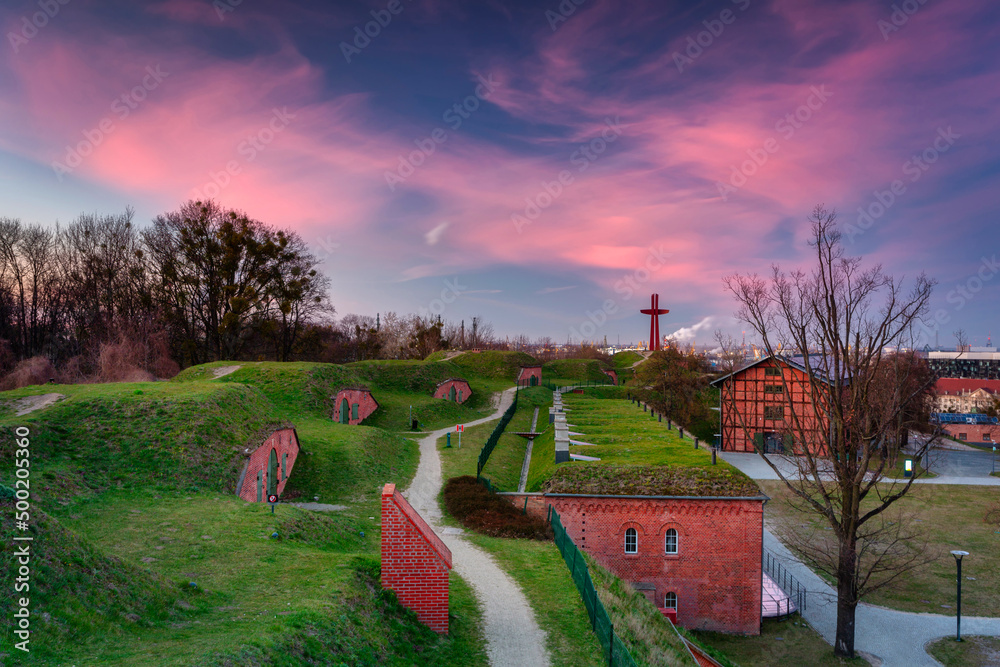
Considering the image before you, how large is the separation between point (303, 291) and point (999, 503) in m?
58.0

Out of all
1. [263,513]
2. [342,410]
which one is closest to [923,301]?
[263,513]

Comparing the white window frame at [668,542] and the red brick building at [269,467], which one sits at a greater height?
the red brick building at [269,467]

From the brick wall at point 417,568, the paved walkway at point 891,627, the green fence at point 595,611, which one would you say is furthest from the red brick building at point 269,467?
the paved walkway at point 891,627

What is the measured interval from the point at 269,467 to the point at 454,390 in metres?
31.2

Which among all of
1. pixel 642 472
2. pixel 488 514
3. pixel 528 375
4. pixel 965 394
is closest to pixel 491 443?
pixel 488 514

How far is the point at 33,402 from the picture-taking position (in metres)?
22.2

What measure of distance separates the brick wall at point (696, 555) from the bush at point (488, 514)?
270 centimetres

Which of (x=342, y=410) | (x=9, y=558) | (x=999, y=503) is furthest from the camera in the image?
(x=342, y=410)

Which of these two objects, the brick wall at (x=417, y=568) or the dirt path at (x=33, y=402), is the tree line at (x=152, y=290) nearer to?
the dirt path at (x=33, y=402)

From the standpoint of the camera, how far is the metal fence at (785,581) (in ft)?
77.3

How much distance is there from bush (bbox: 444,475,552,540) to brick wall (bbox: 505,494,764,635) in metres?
2.70

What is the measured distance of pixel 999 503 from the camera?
35.9m

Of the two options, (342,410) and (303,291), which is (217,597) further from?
(303,291)

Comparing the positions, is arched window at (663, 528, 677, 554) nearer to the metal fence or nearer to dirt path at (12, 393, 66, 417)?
the metal fence
